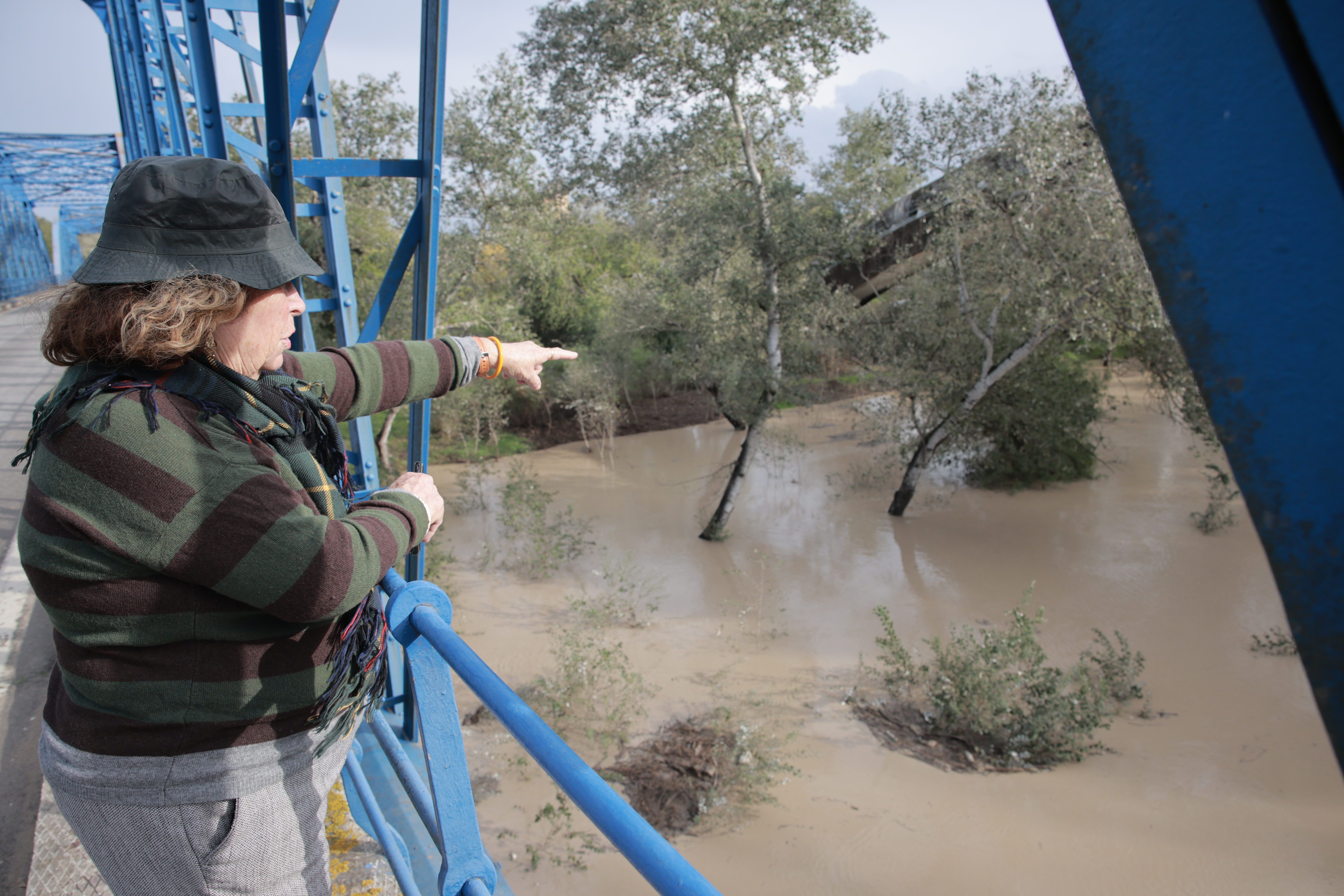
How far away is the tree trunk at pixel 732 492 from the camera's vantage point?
1084cm

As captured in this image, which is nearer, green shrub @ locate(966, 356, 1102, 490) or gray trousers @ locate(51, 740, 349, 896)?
gray trousers @ locate(51, 740, 349, 896)

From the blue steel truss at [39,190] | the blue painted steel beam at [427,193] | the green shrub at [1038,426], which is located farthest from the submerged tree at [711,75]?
the blue steel truss at [39,190]

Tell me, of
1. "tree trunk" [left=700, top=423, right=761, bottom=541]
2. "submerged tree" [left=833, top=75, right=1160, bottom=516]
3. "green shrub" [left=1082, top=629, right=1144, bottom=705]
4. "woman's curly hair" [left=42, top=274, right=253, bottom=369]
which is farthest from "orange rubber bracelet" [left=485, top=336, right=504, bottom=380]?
"tree trunk" [left=700, top=423, right=761, bottom=541]

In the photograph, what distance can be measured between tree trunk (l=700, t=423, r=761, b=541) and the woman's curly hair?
9.65 metres

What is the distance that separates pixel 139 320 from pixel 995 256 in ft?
31.7

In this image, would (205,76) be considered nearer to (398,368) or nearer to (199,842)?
(398,368)

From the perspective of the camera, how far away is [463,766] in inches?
55.3

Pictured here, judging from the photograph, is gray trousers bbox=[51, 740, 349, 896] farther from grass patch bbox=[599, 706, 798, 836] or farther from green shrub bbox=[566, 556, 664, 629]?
green shrub bbox=[566, 556, 664, 629]

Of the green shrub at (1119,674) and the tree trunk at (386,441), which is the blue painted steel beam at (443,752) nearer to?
the green shrub at (1119,674)

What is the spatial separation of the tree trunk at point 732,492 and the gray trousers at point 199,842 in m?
9.54

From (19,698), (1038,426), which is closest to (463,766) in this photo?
(19,698)

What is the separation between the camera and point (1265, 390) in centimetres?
45

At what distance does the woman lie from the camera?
3.39 ft

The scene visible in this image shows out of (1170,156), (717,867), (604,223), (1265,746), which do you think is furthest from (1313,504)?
(604,223)
